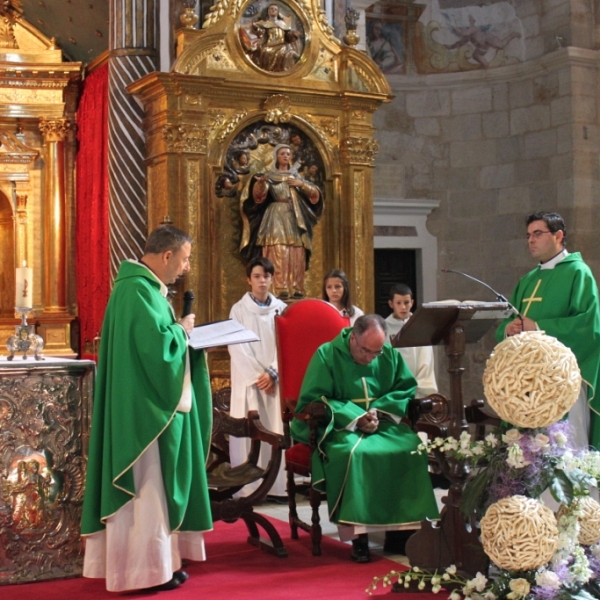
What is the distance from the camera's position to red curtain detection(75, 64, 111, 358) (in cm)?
986

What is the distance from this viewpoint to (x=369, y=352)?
5.57 m

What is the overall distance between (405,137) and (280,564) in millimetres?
7942

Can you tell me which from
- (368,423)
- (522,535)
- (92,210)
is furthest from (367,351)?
(92,210)

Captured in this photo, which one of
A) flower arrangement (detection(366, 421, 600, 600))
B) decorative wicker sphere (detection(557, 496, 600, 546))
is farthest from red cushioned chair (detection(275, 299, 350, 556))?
decorative wicker sphere (detection(557, 496, 600, 546))

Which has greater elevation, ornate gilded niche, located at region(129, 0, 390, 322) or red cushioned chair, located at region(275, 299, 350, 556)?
ornate gilded niche, located at region(129, 0, 390, 322)

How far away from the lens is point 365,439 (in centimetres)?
544

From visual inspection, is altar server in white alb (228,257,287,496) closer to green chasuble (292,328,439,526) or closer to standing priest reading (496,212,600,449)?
green chasuble (292,328,439,526)

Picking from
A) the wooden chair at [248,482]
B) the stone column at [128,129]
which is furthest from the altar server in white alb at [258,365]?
the stone column at [128,129]

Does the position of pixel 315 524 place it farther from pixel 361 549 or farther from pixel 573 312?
pixel 573 312

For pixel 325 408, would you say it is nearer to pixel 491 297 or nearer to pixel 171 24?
pixel 171 24

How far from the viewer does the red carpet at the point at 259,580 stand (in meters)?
4.68

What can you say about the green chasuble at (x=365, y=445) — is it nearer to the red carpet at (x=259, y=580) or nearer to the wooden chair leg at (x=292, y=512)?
the red carpet at (x=259, y=580)

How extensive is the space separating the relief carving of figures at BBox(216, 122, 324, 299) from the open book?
152 inches

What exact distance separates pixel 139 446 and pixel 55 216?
6360 millimetres
